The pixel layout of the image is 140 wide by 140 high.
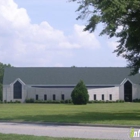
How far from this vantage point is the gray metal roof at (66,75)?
337 feet

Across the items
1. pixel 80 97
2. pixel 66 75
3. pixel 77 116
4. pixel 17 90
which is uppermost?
pixel 66 75

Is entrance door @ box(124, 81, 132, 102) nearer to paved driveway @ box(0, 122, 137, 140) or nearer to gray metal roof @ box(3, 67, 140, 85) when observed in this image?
gray metal roof @ box(3, 67, 140, 85)

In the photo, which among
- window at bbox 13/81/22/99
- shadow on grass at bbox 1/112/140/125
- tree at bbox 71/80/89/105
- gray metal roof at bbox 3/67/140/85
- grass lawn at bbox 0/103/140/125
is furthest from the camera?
gray metal roof at bbox 3/67/140/85

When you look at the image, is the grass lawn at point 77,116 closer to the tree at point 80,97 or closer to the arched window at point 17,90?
the tree at point 80,97

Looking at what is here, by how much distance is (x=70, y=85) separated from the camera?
102500mm

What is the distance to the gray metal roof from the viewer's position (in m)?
103

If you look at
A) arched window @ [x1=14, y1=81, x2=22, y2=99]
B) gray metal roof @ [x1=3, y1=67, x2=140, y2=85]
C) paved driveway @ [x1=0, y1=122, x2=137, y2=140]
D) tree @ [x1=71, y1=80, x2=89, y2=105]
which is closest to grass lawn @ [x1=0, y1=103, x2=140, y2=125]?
paved driveway @ [x1=0, y1=122, x2=137, y2=140]

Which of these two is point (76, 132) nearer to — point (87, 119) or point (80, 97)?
point (87, 119)

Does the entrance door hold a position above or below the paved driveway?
above

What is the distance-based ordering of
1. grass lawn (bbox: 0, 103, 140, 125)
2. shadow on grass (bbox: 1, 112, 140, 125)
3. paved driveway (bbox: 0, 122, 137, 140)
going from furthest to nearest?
grass lawn (bbox: 0, 103, 140, 125) → shadow on grass (bbox: 1, 112, 140, 125) → paved driveway (bbox: 0, 122, 137, 140)

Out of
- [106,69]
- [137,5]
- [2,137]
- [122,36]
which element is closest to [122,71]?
[106,69]

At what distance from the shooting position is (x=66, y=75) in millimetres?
104625

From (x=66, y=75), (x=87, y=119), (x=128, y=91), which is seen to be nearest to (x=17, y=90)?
(x=66, y=75)

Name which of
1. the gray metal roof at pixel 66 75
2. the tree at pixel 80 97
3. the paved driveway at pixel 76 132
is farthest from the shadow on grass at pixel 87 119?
the gray metal roof at pixel 66 75
